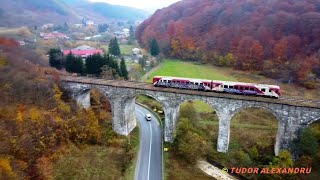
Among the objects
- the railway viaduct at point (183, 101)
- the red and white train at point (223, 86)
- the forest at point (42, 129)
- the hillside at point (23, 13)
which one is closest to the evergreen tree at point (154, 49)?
the hillside at point (23, 13)

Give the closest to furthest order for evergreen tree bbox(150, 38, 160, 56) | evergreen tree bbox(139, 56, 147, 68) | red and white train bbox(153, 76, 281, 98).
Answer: red and white train bbox(153, 76, 281, 98) → evergreen tree bbox(139, 56, 147, 68) → evergreen tree bbox(150, 38, 160, 56)

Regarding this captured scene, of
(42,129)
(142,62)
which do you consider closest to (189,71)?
(142,62)

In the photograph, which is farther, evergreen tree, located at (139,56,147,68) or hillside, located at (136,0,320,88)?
evergreen tree, located at (139,56,147,68)

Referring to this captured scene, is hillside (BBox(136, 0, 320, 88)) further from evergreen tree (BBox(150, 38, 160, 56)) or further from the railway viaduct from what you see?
the railway viaduct

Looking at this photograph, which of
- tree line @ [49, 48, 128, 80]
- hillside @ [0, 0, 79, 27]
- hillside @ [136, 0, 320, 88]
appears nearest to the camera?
tree line @ [49, 48, 128, 80]

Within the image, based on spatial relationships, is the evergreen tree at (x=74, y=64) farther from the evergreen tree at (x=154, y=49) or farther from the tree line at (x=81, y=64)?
the evergreen tree at (x=154, y=49)

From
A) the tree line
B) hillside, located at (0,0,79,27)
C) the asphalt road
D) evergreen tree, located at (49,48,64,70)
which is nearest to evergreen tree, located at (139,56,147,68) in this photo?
the tree line

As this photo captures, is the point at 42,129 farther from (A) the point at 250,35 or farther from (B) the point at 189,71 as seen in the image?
(A) the point at 250,35
